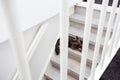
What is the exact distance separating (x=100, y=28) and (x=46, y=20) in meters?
1.34

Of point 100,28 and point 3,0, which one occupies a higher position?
point 3,0

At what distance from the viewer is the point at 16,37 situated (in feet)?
0.91

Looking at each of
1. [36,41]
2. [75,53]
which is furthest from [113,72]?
[36,41]

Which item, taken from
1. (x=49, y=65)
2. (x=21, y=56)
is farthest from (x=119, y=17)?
(x=49, y=65)

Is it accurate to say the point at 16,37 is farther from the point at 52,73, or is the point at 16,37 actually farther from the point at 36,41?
the point at 52,73

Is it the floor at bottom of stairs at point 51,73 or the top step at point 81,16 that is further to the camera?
the floor at bottom of stairs at point 51,73

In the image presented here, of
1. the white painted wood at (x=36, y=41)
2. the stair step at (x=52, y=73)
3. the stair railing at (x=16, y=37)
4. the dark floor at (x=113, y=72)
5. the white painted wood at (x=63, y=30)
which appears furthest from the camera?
the stair step at (x=52, y=73)

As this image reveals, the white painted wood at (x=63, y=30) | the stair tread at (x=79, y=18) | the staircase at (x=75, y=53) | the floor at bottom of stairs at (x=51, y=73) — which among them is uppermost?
the white painted wood at (x=63, y=30)

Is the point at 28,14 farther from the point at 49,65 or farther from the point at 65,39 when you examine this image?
the point at 65,39

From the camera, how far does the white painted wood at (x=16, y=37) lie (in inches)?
9.7

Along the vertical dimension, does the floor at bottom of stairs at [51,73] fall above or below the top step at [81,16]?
below

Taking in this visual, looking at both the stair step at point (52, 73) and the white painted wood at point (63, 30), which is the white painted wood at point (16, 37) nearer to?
the white painted wood at point (63, 30)

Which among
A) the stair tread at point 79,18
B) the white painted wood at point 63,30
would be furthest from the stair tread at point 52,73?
the white painted wood at point 63,30

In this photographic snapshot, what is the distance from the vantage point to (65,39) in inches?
17.5
